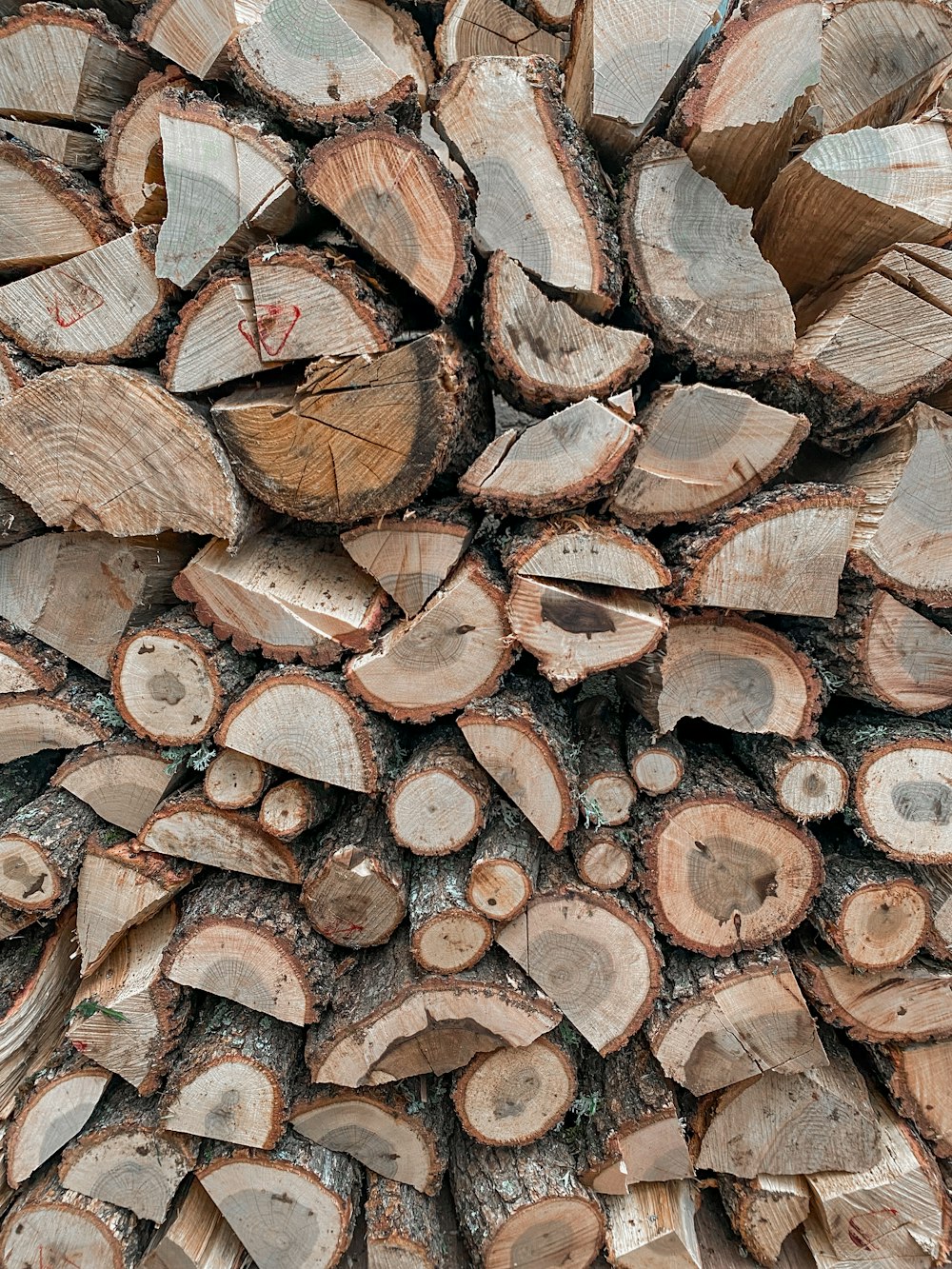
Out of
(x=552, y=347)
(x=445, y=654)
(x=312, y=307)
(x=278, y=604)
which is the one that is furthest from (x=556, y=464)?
(x=278, y=604)

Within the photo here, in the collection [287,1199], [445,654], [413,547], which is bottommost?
[287,1199]

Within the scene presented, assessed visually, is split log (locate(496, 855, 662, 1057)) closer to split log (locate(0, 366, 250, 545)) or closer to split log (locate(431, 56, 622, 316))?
split log (locate(0, 366, 250, 545))

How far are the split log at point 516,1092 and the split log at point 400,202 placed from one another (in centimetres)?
220

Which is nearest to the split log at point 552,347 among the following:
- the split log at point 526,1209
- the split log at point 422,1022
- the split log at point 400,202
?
the split log at point 400,202

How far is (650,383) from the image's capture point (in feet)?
6.89

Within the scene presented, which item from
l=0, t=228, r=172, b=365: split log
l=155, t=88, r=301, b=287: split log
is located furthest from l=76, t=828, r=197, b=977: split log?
l=155, t=88, r=301, b=287: split log

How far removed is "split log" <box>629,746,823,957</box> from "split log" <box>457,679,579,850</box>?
28 cm

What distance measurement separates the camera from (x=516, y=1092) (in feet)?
7.34

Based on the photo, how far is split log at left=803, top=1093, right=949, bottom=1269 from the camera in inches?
90.4

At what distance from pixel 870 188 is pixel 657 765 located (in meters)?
1.68

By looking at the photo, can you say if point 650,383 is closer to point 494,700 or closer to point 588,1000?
point 494,700

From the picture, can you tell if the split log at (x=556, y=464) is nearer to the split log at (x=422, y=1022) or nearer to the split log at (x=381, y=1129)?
the split log at (x=422, y=1022)

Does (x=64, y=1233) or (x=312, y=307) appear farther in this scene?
(x=64, y=1233)

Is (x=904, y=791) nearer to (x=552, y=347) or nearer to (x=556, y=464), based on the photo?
(x=556, y=464)
